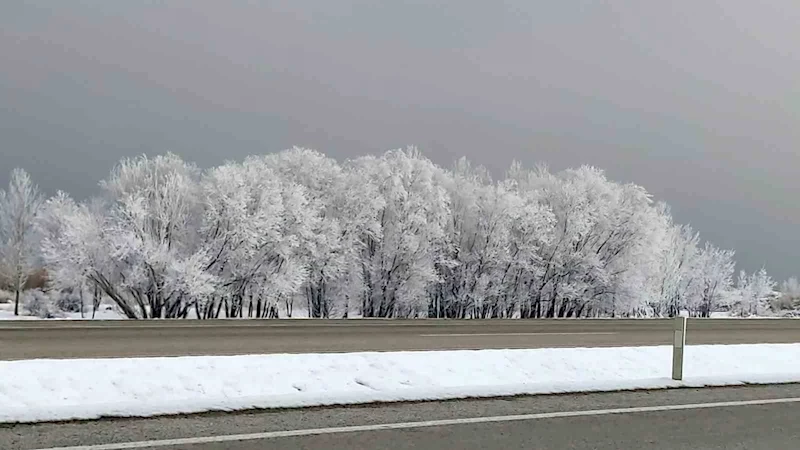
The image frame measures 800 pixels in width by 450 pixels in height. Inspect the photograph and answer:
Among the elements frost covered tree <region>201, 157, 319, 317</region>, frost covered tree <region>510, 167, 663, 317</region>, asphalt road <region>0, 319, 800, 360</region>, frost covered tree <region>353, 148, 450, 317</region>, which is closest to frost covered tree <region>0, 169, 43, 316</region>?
frost covered tree <region>201, 157, 319, 317</region>

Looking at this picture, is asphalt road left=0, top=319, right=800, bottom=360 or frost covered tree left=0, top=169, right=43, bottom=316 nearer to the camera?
asphalt road left=0, top=319, right=800, bottom=360

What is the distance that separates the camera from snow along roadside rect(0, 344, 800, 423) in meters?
8.07

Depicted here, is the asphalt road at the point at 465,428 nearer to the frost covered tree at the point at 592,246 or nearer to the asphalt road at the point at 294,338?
the asphalt road at the point at 294,338

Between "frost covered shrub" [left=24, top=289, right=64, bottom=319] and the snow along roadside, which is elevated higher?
the snow along roadside

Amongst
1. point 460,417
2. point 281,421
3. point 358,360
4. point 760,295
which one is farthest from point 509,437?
point 760,295

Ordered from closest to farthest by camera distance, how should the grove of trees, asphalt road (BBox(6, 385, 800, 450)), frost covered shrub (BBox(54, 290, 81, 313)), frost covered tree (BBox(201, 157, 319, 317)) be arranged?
asphalt road (BBox(6, 385, 800, 450))
the grove of trees
frost covered tree (BBox(201, 157, 319, 317))
frost covered shrub (BBox(54, 290, 81, 313))

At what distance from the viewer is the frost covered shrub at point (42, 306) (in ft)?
150

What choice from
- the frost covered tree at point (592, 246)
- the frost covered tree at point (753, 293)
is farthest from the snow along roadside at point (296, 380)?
the frost covered tree at point (753, 293)

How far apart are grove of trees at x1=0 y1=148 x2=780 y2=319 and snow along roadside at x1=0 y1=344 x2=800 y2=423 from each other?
32240 millimetres

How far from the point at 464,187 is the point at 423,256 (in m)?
6.41

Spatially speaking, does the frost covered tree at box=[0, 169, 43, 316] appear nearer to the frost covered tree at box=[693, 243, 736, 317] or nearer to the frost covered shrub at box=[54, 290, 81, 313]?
the frost covered shrub at box=[54, 290, 81, 313]

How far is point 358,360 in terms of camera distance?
1145 cm

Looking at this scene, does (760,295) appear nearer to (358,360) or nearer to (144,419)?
(358,360)

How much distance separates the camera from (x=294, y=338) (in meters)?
17.5
